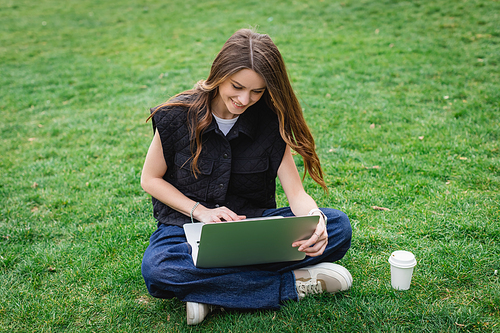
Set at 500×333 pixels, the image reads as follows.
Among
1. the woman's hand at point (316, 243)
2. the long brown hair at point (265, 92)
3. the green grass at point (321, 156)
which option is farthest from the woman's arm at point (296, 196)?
the green grass at point (321, 156)

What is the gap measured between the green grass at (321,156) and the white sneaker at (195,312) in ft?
0.28

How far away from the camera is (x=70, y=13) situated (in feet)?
43.8

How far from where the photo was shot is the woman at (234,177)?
2.32 m

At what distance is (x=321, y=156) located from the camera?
473 cm

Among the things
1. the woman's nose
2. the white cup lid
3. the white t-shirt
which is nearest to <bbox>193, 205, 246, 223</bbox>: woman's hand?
the white t-shirt

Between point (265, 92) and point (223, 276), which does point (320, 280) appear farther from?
point (265, 92)

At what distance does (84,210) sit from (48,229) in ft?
1.26

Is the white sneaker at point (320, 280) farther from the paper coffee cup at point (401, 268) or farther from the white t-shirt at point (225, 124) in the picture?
the white t-shirt at point (225, 124)

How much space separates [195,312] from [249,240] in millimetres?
538

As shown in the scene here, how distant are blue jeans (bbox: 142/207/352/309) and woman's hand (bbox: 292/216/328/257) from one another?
6.9 inches

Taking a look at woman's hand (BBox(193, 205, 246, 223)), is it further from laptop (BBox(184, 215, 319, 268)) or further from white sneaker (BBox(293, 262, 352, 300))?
white sneaker (BBox(293, 262, 352, 300))

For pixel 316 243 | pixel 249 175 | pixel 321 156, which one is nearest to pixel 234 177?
pixel 249 175

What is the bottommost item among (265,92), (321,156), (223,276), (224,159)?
(321,156)

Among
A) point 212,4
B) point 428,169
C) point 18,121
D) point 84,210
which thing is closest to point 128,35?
point 212,4
